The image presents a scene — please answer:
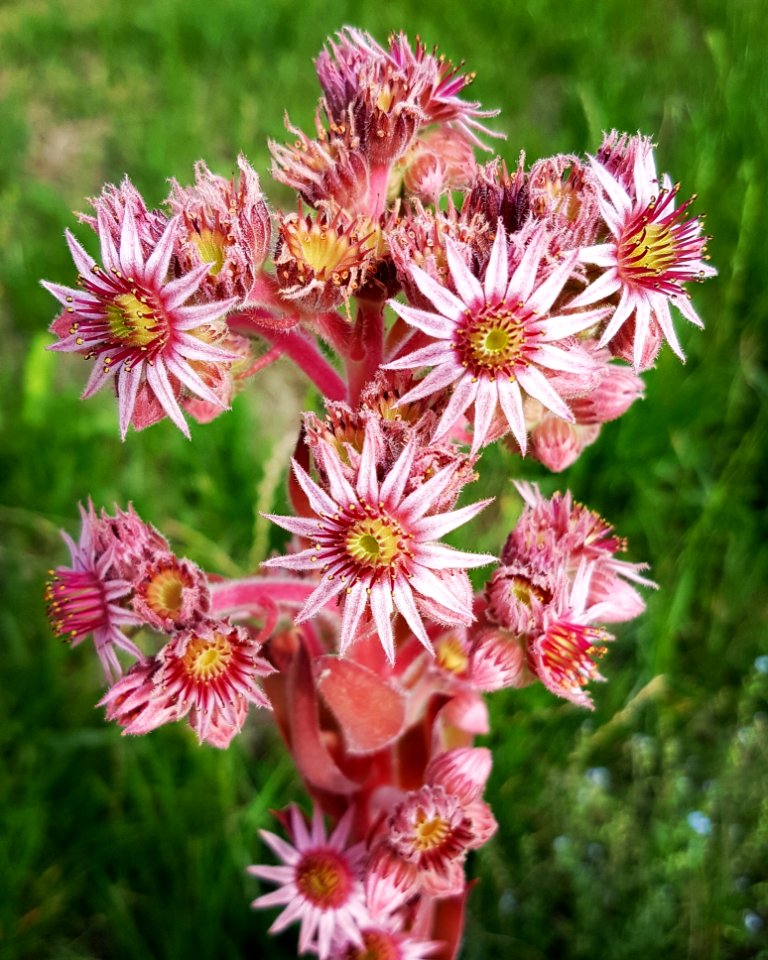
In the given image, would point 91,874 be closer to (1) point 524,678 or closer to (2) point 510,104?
(1) point 524,678

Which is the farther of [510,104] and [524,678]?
[510,104]

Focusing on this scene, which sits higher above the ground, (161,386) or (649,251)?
(649,251)

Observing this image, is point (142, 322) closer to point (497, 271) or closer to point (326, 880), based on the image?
point (497, 271)

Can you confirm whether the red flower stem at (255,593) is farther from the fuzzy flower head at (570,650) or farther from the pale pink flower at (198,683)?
the fuzzy flower head at (570,650)

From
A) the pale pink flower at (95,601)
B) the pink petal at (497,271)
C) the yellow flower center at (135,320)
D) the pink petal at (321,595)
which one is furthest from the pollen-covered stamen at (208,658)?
the pink petal at (497,271)

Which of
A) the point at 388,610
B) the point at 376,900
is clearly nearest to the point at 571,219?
the point at 388,610

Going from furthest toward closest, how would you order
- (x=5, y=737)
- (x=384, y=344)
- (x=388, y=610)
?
(x=5, y=737) → (x=384, y=344) → (x=388, y=610)

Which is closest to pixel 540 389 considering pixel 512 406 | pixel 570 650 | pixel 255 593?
pixel 512 406

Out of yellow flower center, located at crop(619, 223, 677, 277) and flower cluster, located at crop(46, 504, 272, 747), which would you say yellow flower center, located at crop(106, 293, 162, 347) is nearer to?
flower cluster, located at crop(46, 504, 272, 747)
